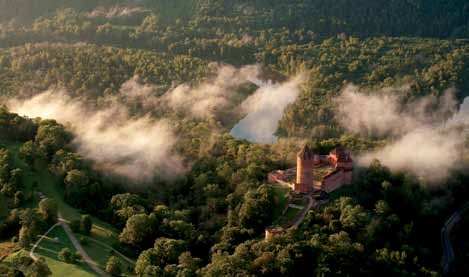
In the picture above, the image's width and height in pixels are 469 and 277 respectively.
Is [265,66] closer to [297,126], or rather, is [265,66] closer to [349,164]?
[297,126]

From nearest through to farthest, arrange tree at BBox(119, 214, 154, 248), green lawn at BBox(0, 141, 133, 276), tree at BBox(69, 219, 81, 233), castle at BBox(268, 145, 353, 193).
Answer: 1. green lawn at BBox(0, 141, 133, 276)
2. tree at BBox(119, 214, 154, 248)
3. tree at BBox(69, 219, 81, 233)
4. castle at BBox(268, 145, 353, 193)

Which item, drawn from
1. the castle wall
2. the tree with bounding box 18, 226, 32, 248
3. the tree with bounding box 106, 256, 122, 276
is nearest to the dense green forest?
the tree with bounding box 106, 256, 122, 276

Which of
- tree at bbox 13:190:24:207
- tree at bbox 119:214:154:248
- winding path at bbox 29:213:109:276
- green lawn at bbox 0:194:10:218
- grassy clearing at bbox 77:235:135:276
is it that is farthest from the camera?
tree at bbox 13:190:24:207

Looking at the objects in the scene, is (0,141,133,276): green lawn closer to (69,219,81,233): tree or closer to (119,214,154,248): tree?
(69,219,81,233): tree

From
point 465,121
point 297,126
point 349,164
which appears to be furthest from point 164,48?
point 349,164

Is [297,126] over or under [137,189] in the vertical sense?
over

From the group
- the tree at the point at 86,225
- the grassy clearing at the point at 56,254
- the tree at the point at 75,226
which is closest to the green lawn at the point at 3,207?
the grassy clearing at the point at 56,254
